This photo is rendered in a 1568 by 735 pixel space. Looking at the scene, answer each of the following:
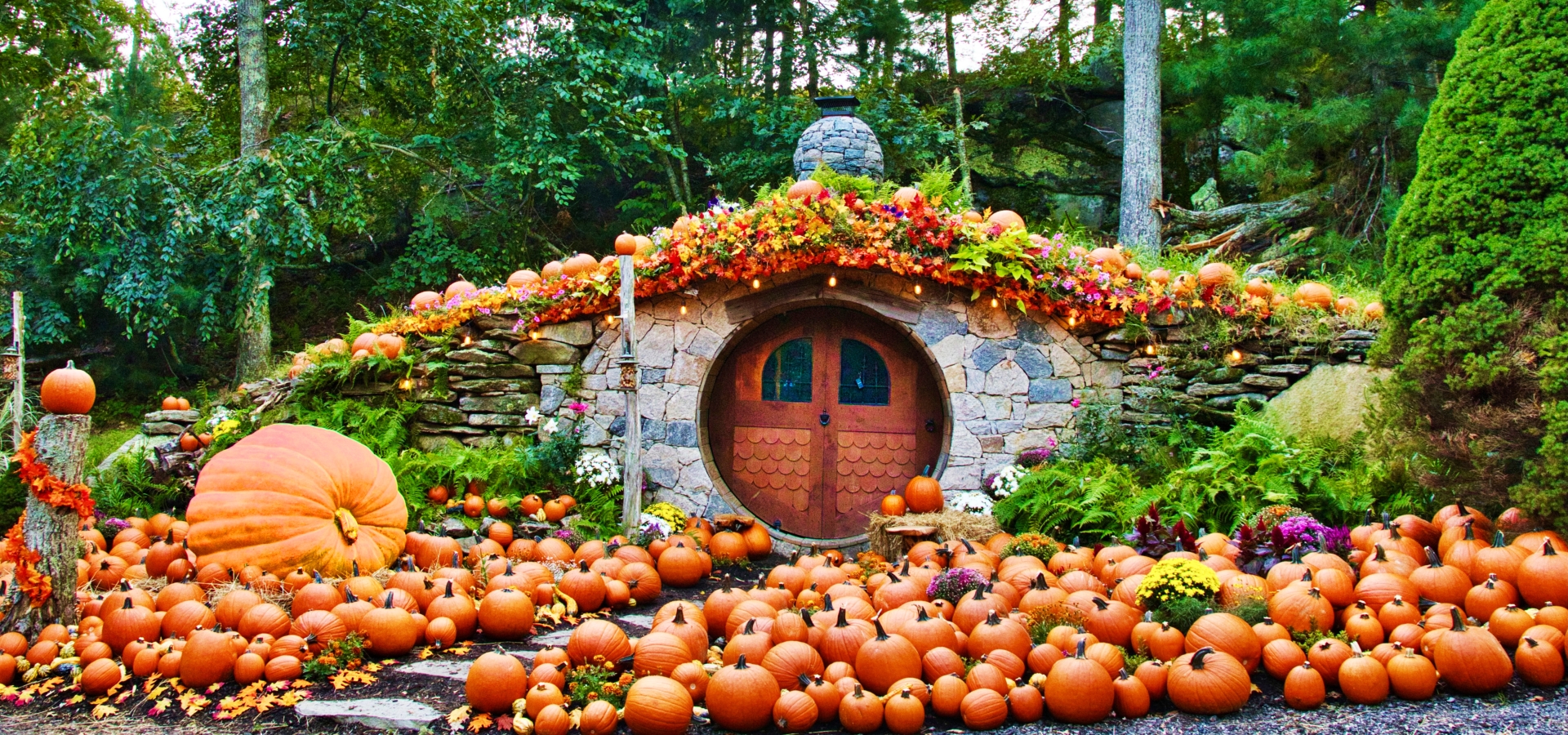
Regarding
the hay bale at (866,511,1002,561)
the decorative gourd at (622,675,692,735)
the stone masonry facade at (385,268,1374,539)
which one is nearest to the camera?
the decorative gourd at (622,675,692,735)

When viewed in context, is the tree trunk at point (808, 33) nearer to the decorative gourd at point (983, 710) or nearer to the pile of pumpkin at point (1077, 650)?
the pile of pumpkin at point (1077, 650)

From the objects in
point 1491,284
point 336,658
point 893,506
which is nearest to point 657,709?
point 336,658

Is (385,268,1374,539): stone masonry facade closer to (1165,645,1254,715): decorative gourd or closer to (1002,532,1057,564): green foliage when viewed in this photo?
(1002,532,1057,564): green foliage

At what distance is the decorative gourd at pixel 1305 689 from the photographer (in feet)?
10.2

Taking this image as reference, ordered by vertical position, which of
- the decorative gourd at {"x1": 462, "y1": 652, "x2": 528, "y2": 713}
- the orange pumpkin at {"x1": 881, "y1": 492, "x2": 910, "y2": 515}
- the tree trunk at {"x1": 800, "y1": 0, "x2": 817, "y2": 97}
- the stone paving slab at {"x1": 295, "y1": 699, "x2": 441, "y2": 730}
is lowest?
the stone paving slab at {"x1": 295, "y1": 699, "x2": 441, "y2": 730}

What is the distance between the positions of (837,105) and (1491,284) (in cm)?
497

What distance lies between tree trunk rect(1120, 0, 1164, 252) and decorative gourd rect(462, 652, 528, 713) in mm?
8094

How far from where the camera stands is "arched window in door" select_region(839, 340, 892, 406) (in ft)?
23.2

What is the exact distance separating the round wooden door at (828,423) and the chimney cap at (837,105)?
6.12ft

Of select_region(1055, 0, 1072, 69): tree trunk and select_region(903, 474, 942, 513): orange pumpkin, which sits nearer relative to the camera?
select_region(903, 474, 942, 513): orange pumpkin

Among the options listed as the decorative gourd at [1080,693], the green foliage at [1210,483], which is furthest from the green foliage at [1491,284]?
the decorative gourd at [1080,693]

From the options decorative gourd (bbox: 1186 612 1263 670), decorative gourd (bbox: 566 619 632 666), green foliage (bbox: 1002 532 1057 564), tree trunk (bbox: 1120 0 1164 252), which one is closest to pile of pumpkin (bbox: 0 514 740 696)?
decorative gourd (bbox: 566 619 632 666)

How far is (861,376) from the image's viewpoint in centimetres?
708

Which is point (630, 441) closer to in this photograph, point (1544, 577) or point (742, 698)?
point (742, 698)
